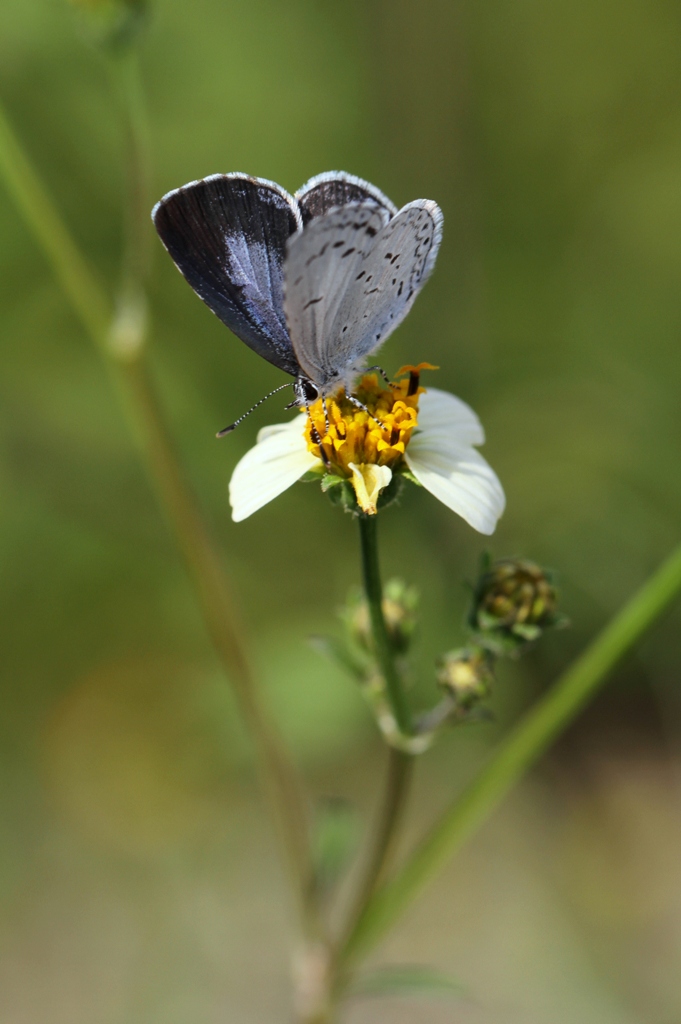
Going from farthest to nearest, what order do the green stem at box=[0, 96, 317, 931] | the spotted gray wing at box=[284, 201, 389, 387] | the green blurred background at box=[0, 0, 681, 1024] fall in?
1. the green blurred background at box=[0, 0, 681, 1024]
2. the green stem at box=[0, 96, 317, 931]
3. the spotted gray wing at box=[284, 201, 389, 387]

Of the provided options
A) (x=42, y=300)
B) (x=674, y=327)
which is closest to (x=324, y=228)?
(x=42, y=300)

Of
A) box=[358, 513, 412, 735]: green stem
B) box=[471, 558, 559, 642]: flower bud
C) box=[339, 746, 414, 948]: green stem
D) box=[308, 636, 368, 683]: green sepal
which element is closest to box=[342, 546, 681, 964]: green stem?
box=[339, 746, 414, 948]: green stem

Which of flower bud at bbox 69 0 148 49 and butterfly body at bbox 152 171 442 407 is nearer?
butterfly body at bbox 152 171 442 407

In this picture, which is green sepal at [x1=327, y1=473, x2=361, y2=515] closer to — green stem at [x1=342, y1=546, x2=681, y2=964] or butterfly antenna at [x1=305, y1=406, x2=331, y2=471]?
butterfly antenna at [x1=305, y1=406, x2=331, y2=471]

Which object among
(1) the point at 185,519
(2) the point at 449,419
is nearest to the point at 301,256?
(2) the point at 449,419

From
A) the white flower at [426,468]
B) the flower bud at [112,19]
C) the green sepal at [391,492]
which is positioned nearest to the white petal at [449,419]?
the white flower at [426,468]

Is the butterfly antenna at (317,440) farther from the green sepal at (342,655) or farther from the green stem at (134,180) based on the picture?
the green stem at (134,180)

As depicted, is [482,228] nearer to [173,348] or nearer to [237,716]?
[173,348]
